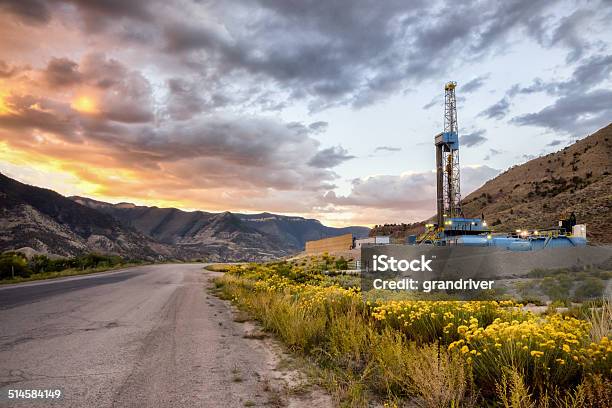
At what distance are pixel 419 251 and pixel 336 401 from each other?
2414 cm

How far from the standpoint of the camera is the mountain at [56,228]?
330ft

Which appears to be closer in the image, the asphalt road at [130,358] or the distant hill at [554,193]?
the asphalt road at [130,358]

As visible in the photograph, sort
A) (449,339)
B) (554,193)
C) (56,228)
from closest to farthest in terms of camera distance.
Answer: (449,339) < (554,193) < (56,228)

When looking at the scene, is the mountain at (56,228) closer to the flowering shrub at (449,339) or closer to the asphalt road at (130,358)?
the asphalt road at (130,358)

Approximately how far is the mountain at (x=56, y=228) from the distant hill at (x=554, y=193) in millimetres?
87290

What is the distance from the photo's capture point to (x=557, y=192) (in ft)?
206

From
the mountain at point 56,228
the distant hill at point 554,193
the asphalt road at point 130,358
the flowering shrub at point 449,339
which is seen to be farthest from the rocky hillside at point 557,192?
the mountain at point 56,228

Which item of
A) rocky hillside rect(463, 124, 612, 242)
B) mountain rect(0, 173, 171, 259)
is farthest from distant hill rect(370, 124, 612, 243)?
mountain rect(0, 173, 171, 259)

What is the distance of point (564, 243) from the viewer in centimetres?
2948

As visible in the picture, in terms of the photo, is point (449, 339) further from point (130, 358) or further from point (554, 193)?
point (554, 193)

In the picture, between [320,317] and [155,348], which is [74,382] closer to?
[155,348]

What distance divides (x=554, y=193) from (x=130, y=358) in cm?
7113

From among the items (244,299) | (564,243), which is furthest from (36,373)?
(564,243)

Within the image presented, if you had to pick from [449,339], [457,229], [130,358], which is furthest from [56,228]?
[449,339]
